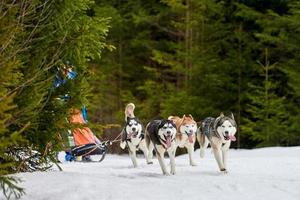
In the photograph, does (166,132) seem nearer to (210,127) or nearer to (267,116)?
(210,127)

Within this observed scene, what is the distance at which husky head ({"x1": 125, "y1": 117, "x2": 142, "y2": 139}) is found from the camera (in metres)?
10.1

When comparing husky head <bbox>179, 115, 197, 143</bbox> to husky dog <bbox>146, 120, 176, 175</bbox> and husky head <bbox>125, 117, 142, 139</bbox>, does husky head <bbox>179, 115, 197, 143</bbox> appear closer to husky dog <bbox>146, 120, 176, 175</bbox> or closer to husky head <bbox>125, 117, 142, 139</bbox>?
husky head <bbox>125, 117, 142, 139</bbox>

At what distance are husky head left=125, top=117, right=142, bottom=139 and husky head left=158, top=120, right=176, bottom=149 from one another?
1576 mm

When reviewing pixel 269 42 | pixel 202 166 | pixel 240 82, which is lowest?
pixel 202 166

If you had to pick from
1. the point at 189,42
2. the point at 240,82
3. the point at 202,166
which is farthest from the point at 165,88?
the point at 202,166

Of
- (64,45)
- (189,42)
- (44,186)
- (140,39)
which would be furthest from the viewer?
(140,39)

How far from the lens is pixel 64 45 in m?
8.46

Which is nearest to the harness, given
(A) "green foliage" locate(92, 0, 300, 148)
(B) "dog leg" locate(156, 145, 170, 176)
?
(B) "dog leg" locate(156, 145, 170, 176)

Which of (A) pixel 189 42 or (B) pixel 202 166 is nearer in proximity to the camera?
(B) pixel 202 166

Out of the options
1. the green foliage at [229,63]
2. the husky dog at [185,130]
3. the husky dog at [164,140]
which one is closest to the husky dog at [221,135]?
the husky dog at [164,140]

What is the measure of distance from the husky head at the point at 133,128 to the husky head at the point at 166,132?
158 cm

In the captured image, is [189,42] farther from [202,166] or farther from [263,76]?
[202,166]

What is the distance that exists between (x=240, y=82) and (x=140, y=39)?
7.00 metres

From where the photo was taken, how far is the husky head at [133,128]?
10.1 meters
